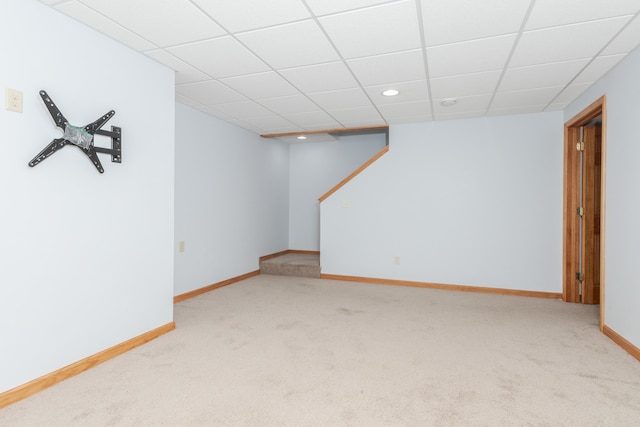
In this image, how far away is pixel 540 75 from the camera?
9.91ft

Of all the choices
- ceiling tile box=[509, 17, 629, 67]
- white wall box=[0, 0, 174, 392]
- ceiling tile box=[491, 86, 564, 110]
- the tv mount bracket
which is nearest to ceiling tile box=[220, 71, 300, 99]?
white wall box=[0, 0, 174, 392]

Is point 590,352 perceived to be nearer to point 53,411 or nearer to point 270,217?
point 53,411

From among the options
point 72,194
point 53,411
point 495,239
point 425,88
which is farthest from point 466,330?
point 72,194

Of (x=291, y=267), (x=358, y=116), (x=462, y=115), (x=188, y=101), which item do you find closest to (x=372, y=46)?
(x=358, y=116)

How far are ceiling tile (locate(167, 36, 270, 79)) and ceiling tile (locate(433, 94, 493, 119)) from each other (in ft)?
6.90

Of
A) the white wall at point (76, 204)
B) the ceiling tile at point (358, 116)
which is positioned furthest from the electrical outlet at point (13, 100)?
the ceiling tile at point (358, 116)

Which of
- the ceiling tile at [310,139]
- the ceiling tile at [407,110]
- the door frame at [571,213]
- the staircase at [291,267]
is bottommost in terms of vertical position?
the staircase at [291,267]

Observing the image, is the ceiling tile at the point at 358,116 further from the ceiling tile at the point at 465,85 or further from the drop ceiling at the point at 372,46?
the ceiling tile at the point at 465,85

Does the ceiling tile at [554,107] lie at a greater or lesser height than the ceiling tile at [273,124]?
greater

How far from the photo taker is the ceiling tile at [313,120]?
431 cm

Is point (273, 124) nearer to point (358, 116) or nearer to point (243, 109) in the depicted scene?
point (243, 109)

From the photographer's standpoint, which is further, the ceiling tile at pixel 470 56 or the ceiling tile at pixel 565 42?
the ceiling tile at pixel 470 56

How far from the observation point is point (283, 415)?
1805 mm

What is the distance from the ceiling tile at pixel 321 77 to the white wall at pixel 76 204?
1085mm
